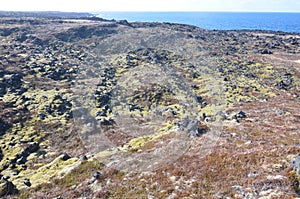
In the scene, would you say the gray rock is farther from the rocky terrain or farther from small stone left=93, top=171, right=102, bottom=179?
small stone left=93, top=171, right=102, bottom=179

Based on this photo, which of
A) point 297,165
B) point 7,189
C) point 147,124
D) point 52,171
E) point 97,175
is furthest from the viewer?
point 147,124

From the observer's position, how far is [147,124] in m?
40.4

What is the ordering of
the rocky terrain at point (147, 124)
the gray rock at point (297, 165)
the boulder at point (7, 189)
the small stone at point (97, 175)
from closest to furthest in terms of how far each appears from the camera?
the gray rock at point (297, 165) < the rocky terrain at point (147, 124) < the small stone at point (97, 175) < the boulder at point (7, 189)

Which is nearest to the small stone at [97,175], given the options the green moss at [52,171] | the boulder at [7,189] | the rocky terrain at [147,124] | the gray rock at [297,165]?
the rocky terrain at [147,124]

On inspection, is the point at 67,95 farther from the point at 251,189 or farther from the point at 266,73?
the point at 266,73

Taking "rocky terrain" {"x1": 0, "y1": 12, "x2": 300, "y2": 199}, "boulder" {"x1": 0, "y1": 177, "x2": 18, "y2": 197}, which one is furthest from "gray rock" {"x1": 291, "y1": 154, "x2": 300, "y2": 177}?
"boulder" {"x1": 0, "y1": 177, "x2": 18, "y2": 197}

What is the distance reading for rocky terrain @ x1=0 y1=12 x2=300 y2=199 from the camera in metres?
19.6

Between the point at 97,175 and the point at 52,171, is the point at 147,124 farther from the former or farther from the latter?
the point at 97,175

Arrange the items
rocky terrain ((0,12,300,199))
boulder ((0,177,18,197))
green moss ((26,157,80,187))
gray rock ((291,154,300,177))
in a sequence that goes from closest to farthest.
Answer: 1. gray rock ((291,154,300,177))
2. rocky terrain ((0,12,300,199))
3. boulder ((0,177,18,197))
4. green moss ((26,157,80,187))

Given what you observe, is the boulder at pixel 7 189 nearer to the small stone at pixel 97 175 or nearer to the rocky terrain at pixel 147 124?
the rocky terrain at pixel 147 124

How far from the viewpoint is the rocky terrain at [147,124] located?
19641mm

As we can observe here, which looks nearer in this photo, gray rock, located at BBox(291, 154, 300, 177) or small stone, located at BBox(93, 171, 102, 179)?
gray rock, located at BBox(291, 154, 300, 177)

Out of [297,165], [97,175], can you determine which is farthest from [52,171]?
[297,165]

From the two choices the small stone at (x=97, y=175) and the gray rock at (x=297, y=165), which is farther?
the small stone at (x=97, y=175)
